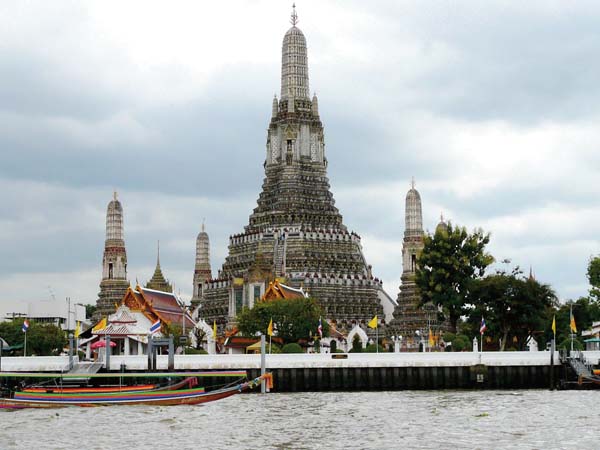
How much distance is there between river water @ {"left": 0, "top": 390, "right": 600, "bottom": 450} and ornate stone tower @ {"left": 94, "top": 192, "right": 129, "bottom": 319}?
291 ft

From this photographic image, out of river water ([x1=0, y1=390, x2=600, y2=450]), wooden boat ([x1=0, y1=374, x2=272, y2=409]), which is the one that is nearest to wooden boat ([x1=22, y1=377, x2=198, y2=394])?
wooden boat ([x1=0, y1=374, x2=272, y2=409])

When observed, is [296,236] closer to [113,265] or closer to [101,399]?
[113,265]

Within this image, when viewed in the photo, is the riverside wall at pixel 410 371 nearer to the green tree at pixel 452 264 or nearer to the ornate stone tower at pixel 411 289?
the green tree at pixel 452 264

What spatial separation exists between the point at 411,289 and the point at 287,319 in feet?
130

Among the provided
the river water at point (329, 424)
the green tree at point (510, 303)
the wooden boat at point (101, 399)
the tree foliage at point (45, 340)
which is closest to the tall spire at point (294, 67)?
the tree foliage at point (45, 340)

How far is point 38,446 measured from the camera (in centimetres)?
4634

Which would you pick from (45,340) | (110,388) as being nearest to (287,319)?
(45,340)

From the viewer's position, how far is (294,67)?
13925cm

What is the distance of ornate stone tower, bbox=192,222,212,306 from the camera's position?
558 ft

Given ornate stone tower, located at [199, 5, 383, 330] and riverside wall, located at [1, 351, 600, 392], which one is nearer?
riverside wall, located at [1, 351, 600, 392]

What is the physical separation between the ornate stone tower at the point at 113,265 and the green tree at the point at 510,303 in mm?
65444

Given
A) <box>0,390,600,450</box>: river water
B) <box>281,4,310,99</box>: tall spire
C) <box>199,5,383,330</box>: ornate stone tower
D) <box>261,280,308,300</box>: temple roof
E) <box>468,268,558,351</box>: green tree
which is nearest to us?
<box>0,390,600,450</box>: river water

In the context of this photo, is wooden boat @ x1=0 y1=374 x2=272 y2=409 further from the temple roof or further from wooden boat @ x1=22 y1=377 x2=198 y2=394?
the temple roof

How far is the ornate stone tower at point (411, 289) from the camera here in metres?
130
